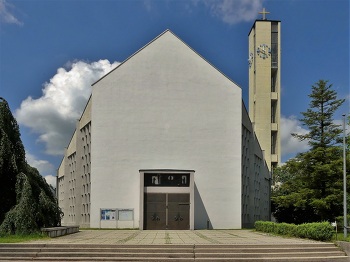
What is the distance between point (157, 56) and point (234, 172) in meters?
12.8

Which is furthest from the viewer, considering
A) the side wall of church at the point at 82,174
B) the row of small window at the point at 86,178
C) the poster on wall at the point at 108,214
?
the side wall of church at the point at 82,174

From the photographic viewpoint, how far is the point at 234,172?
43.2 metres

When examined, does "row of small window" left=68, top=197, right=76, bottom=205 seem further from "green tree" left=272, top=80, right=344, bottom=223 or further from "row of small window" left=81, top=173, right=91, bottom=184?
"green tree" left=272, top=80, right=344, bottom=223

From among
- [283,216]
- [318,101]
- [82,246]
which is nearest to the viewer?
[82,246]

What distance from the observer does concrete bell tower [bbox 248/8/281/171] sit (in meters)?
81.6

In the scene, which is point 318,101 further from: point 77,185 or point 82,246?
point 82,246

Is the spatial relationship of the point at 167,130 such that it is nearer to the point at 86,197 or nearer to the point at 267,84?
the point at 86,197

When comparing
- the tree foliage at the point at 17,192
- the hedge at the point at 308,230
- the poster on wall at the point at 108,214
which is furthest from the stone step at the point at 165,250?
the poster on wall at the point at 108,214

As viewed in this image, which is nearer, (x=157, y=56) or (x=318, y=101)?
(x=157, y=56)

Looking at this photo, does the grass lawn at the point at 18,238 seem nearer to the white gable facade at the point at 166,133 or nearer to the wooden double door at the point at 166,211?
the wooden double door at the point at 166,211

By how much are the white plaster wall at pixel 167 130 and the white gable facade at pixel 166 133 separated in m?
0.09

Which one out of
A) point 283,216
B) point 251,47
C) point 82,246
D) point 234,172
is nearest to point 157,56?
point 234,172

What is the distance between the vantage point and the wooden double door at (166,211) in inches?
1560

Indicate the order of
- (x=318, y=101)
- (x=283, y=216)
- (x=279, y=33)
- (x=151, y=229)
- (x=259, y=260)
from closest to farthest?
(x=259, y=260), (x=151, y=229), (x=318, y=101), (x=283, y=216), (x=279, y=33)
